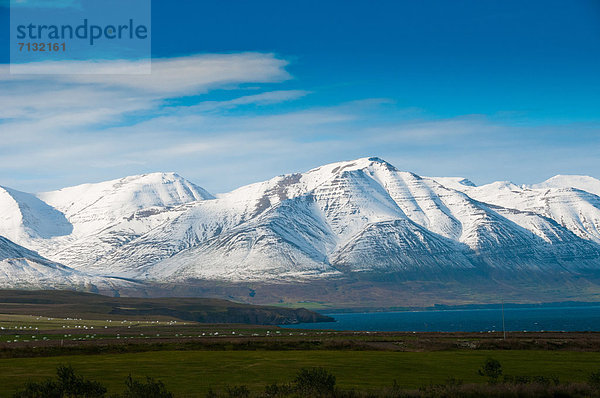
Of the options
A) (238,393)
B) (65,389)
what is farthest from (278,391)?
(65,389)

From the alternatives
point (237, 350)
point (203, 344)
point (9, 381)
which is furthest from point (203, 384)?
point (203, 344)

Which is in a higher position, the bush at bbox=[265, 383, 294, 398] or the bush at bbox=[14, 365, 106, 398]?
the bush at bbox=[14, 365, 106, 398]

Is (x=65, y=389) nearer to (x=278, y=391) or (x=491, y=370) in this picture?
(x=278, y=391)

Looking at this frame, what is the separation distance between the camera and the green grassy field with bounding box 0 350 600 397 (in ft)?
218

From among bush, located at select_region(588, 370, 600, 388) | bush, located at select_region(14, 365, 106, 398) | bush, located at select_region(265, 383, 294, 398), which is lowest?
bush, located at select_region(588, 370, 600, 388)

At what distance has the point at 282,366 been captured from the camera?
77.8m

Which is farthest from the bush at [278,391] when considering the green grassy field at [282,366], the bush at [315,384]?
the green grassy field at [282,366]

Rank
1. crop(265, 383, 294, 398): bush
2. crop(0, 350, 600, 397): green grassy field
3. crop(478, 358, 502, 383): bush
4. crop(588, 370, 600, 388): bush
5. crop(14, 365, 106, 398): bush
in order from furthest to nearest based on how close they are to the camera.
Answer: crop(0, 350, 600, 397): green grassy field → crop(478, 358, 502, 383): bush → crop(588, 370, 600, 388): bush → crop(265, 383, 294, 398): bush → crop(14, 365, 106, 398): bush

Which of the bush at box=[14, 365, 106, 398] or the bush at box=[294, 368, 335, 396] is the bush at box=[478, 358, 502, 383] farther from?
the bush at box=[14, 365, 106, 398]

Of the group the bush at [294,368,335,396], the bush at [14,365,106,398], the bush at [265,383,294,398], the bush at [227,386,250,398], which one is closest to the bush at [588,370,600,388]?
the bush at [294,368,335,396]

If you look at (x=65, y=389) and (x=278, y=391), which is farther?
(x=278, y=391)

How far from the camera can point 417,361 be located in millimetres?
82750

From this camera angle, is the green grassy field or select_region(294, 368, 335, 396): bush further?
the green grassy field

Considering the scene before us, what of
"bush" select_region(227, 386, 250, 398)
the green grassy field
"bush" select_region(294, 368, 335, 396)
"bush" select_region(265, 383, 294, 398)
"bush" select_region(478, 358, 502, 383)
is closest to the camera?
"bush" select_region(227, 386, 250, 398)
